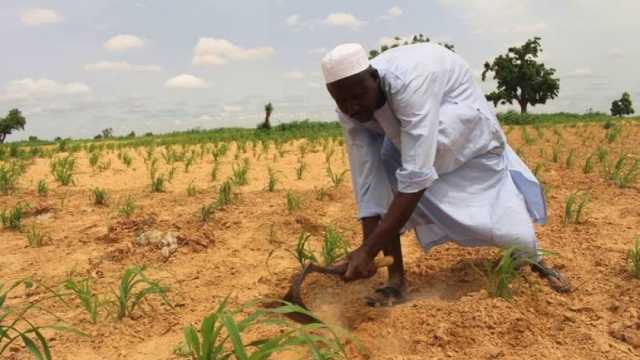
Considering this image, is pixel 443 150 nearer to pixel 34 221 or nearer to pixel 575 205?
pixel 575 205

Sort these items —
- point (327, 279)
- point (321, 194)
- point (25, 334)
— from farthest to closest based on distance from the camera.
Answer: point (321, 194) → point (327, 279) → point (25, 334)

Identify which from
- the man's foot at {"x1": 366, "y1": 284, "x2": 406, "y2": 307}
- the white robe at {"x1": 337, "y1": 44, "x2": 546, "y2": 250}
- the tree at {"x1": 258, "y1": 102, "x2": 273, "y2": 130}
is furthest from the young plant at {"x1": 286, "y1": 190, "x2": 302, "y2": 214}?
the tree at {"x1": 258, "y1": 102, "x2": 273, "y2": 130}

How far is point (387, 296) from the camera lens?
252cm

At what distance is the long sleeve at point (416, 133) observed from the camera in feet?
6.98

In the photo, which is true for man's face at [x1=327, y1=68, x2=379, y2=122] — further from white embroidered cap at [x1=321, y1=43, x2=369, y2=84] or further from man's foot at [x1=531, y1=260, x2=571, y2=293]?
man's foot at [x1=531, y1=260, x2=571, y2=293]

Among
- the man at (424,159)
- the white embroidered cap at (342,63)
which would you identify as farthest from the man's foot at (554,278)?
the white embroidered cap at (342,63)

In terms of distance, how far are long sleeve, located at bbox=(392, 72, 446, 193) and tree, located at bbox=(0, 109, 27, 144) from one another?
4610 cm

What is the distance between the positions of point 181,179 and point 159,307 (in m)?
3.62

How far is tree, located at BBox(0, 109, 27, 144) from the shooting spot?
41938mm

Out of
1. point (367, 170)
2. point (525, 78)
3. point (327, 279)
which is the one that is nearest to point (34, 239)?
point (327, 279)

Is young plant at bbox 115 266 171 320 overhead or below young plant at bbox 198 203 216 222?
below

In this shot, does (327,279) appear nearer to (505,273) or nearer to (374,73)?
(505,273)

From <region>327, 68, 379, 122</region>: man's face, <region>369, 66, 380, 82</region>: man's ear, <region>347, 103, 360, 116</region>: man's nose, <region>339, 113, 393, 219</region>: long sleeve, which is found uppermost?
<region>369, 66, 380, 82</region>: man's ear

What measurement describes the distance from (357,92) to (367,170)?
58cm
